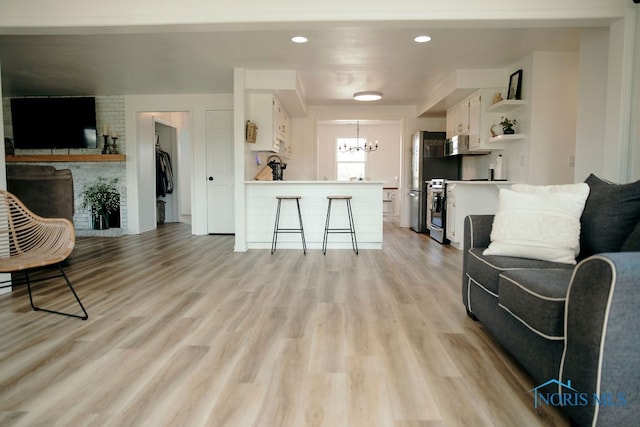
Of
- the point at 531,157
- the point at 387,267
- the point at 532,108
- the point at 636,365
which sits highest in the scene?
the point at 532,108

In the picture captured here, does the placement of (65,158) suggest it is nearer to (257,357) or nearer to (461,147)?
(257,357)

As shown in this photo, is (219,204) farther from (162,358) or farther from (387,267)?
(162,358)

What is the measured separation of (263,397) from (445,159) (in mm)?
6040

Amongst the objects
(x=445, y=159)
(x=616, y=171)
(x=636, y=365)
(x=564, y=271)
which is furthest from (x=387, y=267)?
(x=445, y=159)

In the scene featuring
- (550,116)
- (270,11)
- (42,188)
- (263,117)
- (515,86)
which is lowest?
(42,188)

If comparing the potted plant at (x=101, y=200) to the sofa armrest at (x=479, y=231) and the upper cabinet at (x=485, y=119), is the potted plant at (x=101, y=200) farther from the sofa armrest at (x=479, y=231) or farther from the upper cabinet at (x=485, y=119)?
the sofa armrest at (x=479, y=231)

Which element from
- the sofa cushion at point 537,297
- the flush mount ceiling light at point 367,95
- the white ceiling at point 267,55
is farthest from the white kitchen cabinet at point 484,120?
the sofa cushion at point 537,297

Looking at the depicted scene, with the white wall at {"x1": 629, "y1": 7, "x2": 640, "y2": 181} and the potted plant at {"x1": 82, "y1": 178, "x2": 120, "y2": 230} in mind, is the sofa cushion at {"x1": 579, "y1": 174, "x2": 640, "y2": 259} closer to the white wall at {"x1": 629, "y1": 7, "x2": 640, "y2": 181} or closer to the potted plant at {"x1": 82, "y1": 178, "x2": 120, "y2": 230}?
the white wall at {"x1": 629, "y1": 7, "x2": 640, "y2": 181}

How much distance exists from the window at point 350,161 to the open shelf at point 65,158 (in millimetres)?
5855

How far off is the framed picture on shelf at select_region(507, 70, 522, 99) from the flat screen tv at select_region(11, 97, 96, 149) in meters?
6.47

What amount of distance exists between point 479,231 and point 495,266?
467 millimetres

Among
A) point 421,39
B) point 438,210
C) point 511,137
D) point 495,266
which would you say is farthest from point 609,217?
point 438,210

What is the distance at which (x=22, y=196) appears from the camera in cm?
402

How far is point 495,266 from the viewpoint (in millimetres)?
2031
